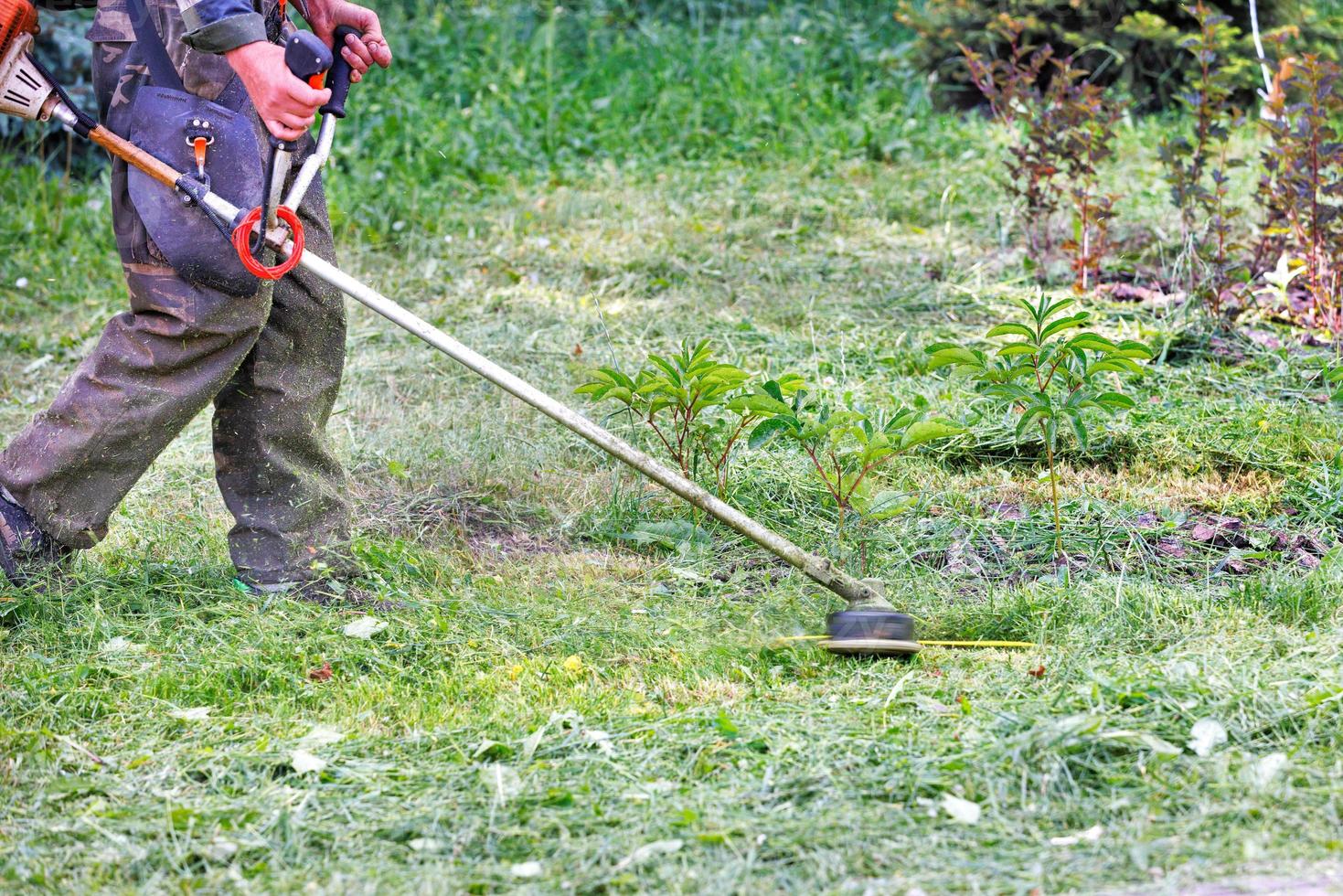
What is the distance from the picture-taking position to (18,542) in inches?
117

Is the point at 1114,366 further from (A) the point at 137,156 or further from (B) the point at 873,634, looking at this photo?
(A) the point at 137,156

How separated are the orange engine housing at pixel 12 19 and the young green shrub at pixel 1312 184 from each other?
347 centimetres

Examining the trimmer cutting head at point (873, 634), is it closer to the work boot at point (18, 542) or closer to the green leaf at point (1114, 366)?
the green leaf at point (1114, 366)

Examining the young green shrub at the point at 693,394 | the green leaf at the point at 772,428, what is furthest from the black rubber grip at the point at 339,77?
the green leaf at the point at 772,428

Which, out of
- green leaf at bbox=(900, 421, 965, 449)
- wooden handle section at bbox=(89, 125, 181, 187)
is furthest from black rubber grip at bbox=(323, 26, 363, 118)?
green leaf at bbox=(900, 421, 965, 449)

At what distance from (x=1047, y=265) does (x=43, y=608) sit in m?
3.63

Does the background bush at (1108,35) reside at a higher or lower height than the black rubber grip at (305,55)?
lower

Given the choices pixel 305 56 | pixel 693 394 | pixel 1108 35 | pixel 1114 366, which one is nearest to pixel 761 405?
pixel 693 394

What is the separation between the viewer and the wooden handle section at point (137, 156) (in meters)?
2.73

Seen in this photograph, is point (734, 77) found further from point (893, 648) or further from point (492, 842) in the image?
point (492, 842)

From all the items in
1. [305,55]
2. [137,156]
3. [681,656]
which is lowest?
[681,656]

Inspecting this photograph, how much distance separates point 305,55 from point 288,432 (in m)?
0.93

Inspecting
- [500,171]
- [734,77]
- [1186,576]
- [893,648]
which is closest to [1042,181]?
[734,77]

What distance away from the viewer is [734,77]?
7449 mm
